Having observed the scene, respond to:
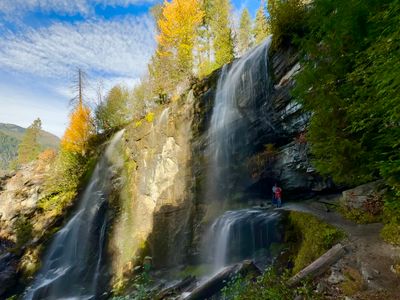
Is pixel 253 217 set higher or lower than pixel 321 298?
higher

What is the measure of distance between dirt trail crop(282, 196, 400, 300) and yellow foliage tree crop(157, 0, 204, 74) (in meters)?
25.6

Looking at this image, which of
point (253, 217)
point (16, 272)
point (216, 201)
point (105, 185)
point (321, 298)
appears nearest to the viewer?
point (321, 298)

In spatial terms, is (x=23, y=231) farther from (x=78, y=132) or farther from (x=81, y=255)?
(x=78, y=132)

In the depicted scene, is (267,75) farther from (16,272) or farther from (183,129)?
(16,272)

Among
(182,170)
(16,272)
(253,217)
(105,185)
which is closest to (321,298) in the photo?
(253,217)

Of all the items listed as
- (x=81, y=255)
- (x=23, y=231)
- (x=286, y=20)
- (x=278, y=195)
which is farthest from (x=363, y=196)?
(x=23, y=231)

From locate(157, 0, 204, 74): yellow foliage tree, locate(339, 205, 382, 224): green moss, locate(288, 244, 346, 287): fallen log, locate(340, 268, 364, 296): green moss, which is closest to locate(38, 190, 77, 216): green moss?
locate(157, 0, 204, 74): yellow foliage tree

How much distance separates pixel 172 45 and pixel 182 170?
17.3 meters

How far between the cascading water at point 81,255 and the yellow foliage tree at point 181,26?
44.9ft

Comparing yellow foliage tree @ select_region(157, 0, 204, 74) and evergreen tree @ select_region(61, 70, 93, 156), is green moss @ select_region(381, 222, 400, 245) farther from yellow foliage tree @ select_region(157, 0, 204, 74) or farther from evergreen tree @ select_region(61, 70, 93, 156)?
evergreen tree @ select_region(61, 70, 93, 156)

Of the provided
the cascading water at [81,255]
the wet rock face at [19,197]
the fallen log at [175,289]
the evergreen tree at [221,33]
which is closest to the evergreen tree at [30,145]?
the wet rock face at [19,197]

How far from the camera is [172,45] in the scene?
3244 cm

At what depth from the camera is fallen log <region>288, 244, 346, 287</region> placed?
7.45 m

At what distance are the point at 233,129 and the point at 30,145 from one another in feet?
200
